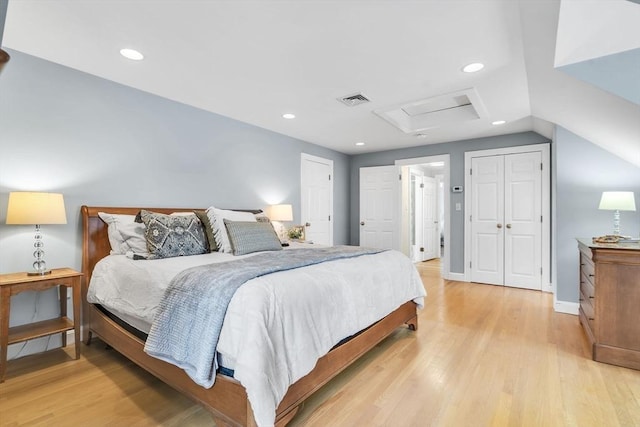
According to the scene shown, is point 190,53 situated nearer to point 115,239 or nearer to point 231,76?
point 231,76

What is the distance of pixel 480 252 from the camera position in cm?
489

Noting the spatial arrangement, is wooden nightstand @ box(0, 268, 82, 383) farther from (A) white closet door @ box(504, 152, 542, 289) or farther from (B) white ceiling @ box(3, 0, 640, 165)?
(A) white closet door @ box(504, 152, 542, 289)

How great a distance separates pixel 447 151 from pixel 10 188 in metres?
5.34

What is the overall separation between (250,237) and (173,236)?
0.63 metres

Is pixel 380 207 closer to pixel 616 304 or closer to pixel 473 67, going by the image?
pixel 473 67

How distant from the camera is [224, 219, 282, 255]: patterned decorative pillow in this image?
271 centimetres

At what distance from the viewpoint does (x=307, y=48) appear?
2252 mm

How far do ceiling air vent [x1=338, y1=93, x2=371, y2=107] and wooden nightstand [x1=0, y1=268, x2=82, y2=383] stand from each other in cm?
280

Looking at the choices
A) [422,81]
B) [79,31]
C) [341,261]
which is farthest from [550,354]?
[79,31]

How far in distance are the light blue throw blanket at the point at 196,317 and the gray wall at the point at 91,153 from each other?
5.10ft

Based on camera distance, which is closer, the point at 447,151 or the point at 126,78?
the point at 126,78

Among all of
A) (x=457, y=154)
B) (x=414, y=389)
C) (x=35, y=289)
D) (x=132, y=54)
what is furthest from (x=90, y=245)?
(x=457, y=154)

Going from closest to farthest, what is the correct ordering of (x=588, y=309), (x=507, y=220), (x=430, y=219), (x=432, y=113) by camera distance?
(x=588, y=309) < (x=432, y=113) < (x=507, y=220) < (x=430, y=219)

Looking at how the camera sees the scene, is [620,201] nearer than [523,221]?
Yes
